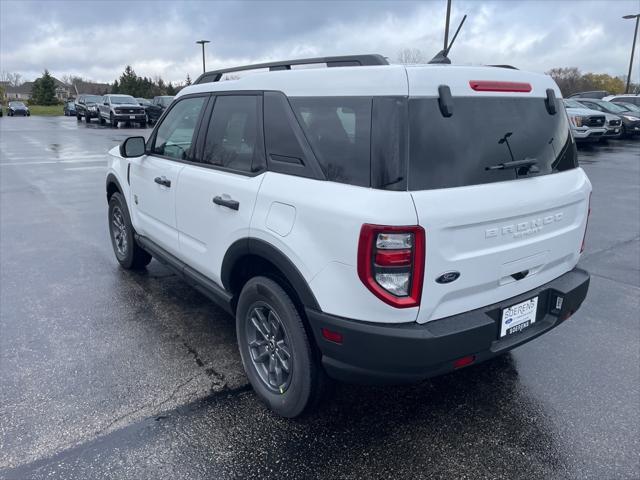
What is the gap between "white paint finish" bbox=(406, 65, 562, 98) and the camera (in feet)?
7.42

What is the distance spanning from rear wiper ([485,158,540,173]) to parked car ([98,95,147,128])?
30709 mm

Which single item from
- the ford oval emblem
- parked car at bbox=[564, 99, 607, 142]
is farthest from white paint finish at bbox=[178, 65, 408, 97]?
parked car at bbox=[564, 99, 607, 142]

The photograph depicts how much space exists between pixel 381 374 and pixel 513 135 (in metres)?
1.40

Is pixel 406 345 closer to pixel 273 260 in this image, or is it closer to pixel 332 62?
pixel 273 260

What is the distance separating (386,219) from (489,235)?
23.4 inches

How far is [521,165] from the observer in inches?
103

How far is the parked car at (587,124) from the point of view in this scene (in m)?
18.6

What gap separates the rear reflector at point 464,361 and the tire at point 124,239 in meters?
3.48

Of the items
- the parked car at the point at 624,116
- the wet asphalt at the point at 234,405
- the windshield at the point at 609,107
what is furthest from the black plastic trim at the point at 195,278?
the windshield at the point at 609,107

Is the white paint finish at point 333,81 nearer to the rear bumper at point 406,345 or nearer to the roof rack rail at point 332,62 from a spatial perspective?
the roof rack rail at point 332,62

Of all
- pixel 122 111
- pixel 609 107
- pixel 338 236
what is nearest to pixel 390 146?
pixel 338 236

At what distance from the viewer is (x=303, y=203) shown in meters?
2.48

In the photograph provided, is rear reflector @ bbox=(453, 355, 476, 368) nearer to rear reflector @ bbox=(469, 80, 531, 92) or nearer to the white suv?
the white suv

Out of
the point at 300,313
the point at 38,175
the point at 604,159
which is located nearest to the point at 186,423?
the point at 300,313
